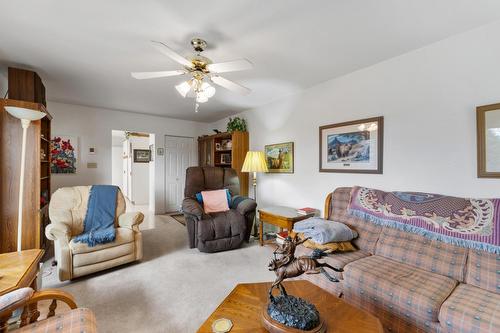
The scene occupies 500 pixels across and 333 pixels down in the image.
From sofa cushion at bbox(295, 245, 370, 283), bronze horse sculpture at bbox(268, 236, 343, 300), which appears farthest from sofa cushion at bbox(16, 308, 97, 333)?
sofa cushion at bbox(295, 245, 370, 283)

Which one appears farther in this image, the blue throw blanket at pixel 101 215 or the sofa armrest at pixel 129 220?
the sofa armrest at pixel 129 220

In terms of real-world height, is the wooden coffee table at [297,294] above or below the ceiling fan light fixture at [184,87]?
below

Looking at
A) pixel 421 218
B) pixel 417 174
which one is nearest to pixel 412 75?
pixel 417 174

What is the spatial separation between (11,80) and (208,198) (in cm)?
276

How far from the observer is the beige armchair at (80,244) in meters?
2.20

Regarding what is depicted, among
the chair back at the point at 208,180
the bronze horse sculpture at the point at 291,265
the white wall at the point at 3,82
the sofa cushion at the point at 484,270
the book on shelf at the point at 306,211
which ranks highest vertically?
the white wall at the point at 3,82

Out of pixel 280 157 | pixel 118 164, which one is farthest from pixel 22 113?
pixel 118 164

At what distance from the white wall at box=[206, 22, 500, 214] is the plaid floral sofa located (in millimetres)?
623

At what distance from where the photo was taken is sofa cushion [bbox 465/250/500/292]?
1422 millimetres

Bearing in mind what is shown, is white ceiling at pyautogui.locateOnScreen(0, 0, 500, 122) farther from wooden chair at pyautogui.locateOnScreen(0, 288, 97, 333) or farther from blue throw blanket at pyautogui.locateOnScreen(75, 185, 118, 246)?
wooden chair at pyautogui.locateOnScreen(0, 288, 97, 333)

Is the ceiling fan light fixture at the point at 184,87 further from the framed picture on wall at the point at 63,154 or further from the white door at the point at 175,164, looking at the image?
the white door at the point at 175,164

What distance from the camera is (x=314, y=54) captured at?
2.29 meters

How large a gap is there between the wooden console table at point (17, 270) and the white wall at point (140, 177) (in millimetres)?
5487

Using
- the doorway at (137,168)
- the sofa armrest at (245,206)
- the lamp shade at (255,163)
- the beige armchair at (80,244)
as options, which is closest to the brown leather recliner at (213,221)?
the sofa armrest at (245,206)
